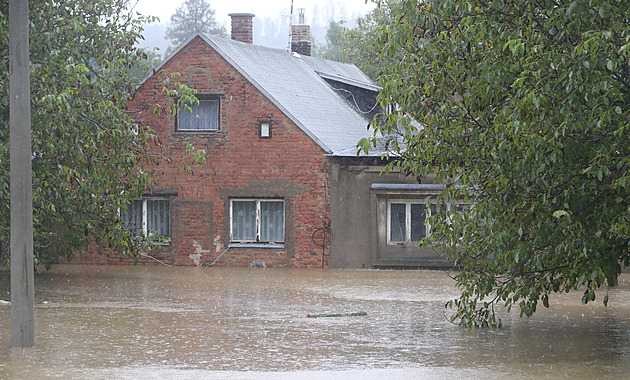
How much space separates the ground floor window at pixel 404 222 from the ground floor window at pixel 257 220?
2992 millimetres

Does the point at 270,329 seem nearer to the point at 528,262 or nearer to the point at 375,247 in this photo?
the point at 528,262

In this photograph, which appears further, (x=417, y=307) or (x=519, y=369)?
(x=417, y=307)

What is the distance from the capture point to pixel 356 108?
30.3 meters

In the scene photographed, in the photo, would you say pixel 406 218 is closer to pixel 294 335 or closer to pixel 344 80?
pixel 344 80

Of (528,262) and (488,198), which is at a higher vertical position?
(488,198)

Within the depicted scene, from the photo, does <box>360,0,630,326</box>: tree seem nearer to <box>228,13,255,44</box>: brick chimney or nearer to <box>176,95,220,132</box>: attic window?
<box>176,95,220,132</box>: attic window

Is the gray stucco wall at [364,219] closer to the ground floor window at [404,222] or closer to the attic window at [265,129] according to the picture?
the ground floor window at [404,222]

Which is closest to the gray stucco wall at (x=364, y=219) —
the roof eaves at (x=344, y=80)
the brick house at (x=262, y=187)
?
the brick house at (x=262, y=187)

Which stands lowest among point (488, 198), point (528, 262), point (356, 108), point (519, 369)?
point (519, 369)

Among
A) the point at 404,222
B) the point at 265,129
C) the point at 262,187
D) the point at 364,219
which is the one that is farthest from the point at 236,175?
the point at 404,222

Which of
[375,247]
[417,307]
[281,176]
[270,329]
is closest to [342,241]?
[375,247]

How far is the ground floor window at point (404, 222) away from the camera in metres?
25.0

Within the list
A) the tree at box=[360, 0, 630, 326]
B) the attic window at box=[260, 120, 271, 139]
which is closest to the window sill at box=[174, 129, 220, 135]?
the attic window at box=[260, 120, 271, 139]

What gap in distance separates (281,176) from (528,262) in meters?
14.0
